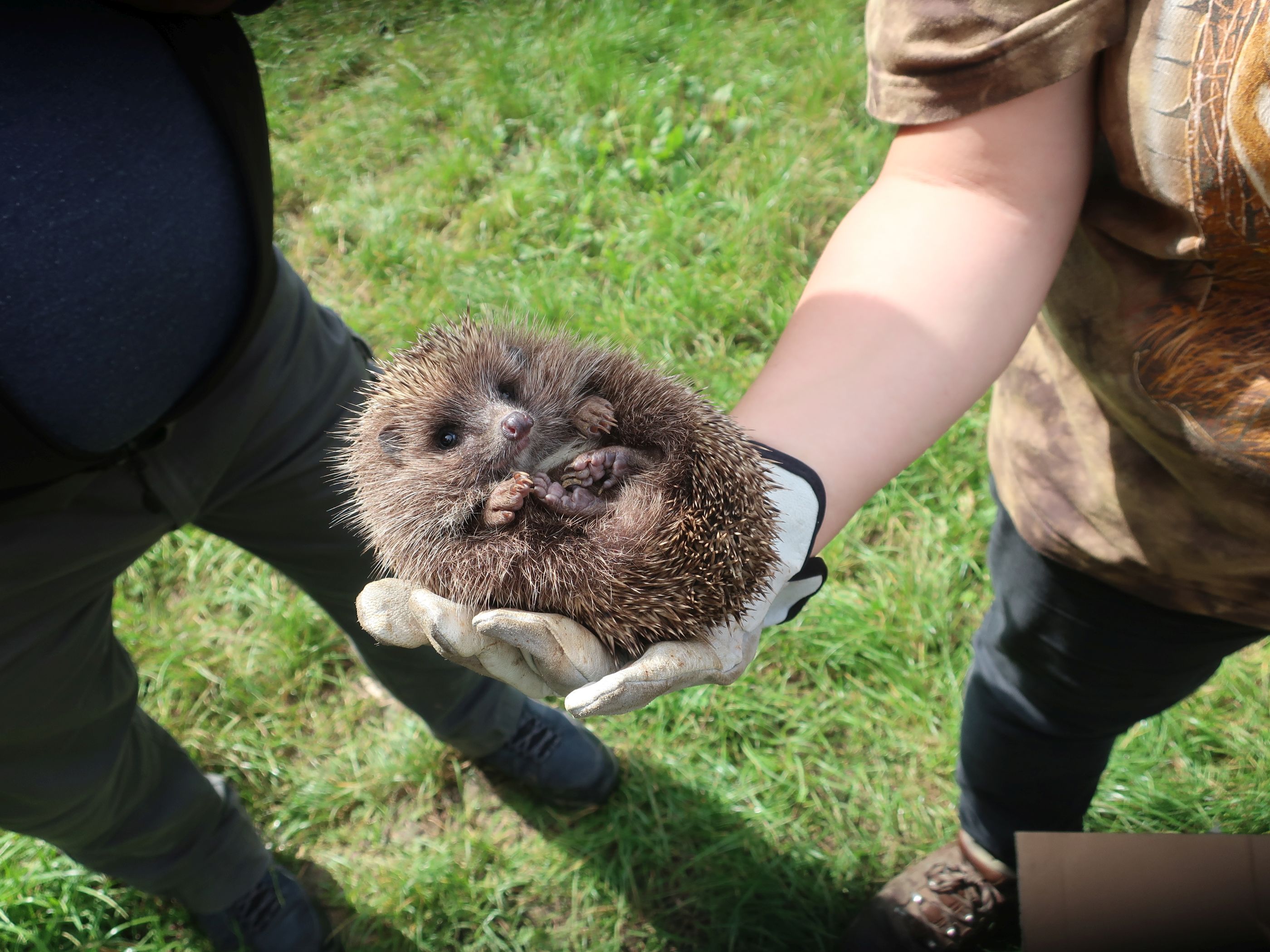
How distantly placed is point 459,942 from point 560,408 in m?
2.44

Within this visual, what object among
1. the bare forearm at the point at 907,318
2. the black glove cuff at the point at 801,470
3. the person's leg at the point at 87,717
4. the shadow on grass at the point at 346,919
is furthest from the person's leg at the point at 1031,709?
the person's leg at the point at 87,717

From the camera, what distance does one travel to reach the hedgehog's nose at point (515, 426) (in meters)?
2.35

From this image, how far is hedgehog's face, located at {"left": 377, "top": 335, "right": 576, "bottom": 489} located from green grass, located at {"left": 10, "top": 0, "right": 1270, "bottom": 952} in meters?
1.82

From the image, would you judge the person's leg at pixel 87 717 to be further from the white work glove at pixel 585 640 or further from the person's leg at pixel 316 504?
the white work glove at pixel 585 640

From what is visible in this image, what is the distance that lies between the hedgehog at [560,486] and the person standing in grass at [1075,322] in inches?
6.7

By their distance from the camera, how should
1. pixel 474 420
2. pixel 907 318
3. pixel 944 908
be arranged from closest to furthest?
pixel 907 318 → pixel 474 420 → pixel 944 908

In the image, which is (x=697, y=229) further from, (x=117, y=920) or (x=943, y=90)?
(x=117, y=920)

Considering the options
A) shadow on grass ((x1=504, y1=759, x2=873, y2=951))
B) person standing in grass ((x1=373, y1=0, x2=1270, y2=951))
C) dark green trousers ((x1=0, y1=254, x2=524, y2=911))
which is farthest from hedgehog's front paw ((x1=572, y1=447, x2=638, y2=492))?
shadow on grass ((x1=504, y1=759, x2=873, y2=951))

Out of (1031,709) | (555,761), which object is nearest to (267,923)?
(555,761)

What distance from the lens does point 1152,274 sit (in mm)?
1952

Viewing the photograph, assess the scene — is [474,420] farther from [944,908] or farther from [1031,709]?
[944,908]

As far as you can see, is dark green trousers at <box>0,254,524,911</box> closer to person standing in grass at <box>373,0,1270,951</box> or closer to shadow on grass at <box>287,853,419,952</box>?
shadow on grass at <box>287,853,419,952</box>

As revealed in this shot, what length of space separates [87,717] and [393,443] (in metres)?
1.33

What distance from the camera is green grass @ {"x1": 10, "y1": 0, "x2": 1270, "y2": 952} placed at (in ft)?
11.4
